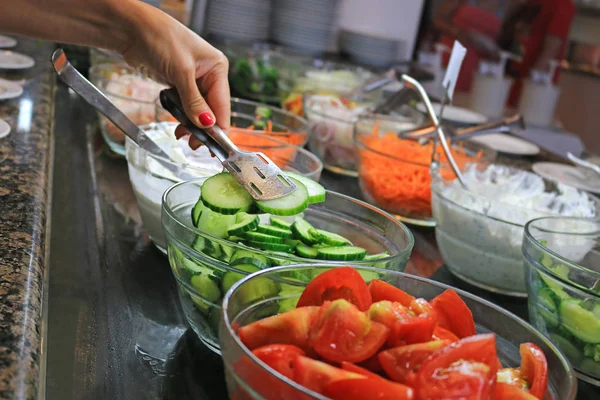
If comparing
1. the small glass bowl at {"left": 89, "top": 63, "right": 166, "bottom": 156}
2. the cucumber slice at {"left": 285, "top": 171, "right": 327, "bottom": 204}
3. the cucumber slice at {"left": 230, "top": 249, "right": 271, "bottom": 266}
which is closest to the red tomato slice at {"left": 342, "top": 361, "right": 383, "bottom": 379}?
the cucumber slice at {"left": 230, "top": 249, "right": 271, "bottom": 266}

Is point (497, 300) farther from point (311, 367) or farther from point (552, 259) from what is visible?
point (311, 367)

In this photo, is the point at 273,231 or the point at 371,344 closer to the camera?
the point at 371,344

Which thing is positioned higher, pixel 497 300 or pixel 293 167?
pixel 293 167

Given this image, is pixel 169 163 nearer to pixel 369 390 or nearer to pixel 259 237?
pixel 259 237

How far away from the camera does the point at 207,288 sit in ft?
2.63

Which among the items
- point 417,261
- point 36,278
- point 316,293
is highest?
point 316,293

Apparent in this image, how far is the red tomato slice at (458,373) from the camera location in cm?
53

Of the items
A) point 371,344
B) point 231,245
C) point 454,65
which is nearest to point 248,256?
point 231,245

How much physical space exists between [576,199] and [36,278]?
44.6 inches

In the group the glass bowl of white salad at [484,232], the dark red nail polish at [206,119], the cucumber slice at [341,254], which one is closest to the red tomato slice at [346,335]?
the cucumber slice at [341,254]

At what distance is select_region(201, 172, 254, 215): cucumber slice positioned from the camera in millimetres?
803

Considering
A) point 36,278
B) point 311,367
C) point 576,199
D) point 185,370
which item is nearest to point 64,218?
point 36,278

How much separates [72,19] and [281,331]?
0.76m

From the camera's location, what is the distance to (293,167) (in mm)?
1274
